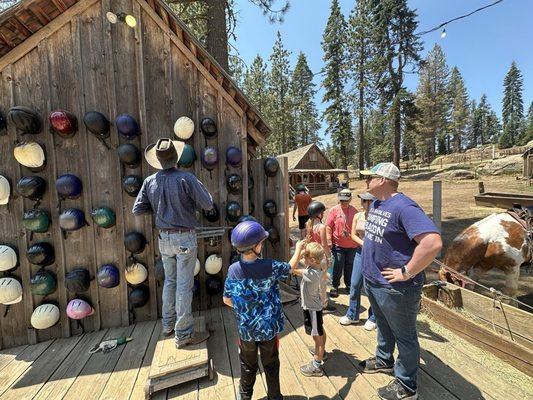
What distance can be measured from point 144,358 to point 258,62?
40142 mm

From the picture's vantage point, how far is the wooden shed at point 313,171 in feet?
97.8

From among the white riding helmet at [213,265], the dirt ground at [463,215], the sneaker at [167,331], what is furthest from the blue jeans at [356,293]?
the dirt ground at [463,215]

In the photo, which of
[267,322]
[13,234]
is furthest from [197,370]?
[13,234]

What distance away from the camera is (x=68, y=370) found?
3.07 meters

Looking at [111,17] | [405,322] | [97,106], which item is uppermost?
[111,17]

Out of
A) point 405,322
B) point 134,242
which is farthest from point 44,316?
point 405,322

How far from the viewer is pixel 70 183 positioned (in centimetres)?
358

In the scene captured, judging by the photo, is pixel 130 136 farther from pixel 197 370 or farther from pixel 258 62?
pixel 258 62

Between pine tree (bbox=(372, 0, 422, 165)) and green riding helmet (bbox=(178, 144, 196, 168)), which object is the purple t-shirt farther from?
pine tree (bbox=(372, 0, 422, 165))

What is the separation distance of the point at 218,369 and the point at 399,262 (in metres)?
2.29

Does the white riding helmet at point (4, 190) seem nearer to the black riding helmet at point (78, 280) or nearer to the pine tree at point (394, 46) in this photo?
the black riding helmet at point (78, 280)

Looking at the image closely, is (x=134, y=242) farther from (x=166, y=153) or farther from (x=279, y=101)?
(x=279, y=101)

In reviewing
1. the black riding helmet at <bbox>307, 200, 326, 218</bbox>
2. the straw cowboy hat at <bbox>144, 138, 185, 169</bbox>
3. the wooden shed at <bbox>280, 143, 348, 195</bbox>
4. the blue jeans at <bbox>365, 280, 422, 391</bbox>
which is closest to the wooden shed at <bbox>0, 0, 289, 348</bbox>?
the straw cowboy hat at <bbox>144, 138, 185, 169</bbox>

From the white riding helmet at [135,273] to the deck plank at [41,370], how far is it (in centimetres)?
106
